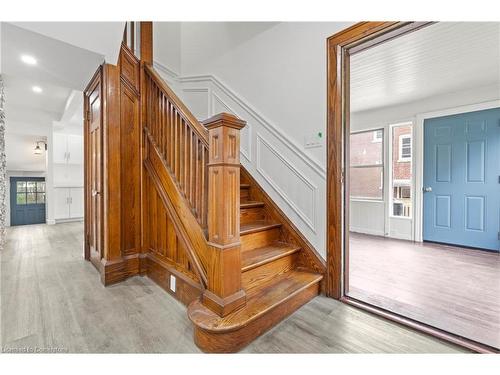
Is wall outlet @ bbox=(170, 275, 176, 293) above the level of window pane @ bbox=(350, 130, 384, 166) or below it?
below

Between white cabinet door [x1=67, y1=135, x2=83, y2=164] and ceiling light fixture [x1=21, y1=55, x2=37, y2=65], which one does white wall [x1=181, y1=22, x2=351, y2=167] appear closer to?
ceiling light fixture [x1=21, y1=55, x2=37, y2=65]

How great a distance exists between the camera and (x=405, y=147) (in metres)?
4.28

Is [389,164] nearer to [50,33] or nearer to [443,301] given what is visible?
[443,301]

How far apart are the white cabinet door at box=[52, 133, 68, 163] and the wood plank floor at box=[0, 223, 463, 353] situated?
4568mm

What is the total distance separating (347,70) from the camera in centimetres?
195

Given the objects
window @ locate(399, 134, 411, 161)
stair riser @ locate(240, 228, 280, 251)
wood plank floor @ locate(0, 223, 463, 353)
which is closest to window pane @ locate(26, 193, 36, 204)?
wood plank floor @ locate(0, 223, 463, 353)

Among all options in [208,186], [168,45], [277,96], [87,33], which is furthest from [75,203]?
[208,186]

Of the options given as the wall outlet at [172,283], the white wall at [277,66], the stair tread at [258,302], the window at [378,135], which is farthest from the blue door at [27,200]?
the window at [378,135]

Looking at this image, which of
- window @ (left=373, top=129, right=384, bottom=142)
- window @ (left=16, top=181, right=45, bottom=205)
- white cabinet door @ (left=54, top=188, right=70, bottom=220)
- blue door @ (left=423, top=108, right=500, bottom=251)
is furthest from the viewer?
window @ (left=16, top=181, right=45, bottom=205)

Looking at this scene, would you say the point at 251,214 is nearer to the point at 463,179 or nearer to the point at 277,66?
the point at 277,66

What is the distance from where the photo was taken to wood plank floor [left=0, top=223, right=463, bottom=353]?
1350 millimetres

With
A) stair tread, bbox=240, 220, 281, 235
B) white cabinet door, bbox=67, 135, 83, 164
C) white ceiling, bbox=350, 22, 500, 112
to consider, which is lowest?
stair tread, bbox=240, 220, 281, 235
